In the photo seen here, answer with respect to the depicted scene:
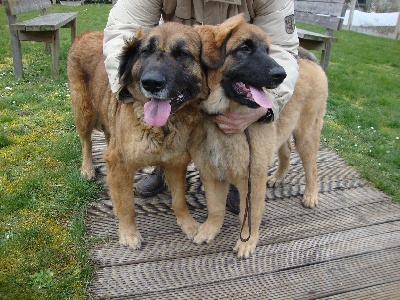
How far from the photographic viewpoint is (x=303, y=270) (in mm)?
2602

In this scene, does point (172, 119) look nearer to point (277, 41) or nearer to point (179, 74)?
point (179, 74)

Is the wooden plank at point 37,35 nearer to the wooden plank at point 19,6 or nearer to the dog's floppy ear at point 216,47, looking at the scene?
the wooden plank at point 19,6

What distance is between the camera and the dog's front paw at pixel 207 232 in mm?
2840

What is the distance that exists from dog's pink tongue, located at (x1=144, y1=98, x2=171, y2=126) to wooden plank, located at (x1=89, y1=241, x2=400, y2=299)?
1030 millimetres

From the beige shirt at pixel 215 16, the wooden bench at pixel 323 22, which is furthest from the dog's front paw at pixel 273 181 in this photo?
the wooden bench at pixel 323 22

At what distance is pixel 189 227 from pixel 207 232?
0.15m

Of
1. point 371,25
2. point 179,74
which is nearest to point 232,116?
point 179,74

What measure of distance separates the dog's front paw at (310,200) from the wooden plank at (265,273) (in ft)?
1.92

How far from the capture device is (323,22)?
683 cm

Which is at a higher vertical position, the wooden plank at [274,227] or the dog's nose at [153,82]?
the dog's nose at [153,82]

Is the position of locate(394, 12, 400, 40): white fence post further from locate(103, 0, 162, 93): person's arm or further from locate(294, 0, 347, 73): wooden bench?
locate(103, 0, 162, 93): person's arm

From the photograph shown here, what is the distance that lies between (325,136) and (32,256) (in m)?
3.95

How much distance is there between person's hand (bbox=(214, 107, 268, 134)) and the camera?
8.05 ft

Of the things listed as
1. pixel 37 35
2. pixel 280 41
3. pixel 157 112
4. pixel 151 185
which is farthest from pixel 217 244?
pixel 37 35
